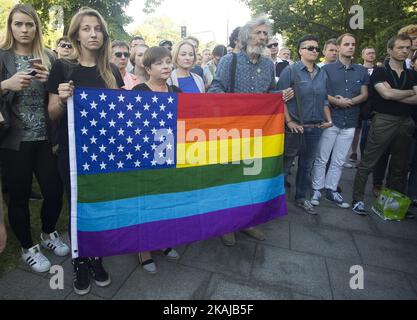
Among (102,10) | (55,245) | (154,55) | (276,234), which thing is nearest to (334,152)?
(276,234)

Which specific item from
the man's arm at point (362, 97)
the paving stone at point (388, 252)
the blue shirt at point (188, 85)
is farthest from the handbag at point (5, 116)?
the man's arm at point (362, 97)

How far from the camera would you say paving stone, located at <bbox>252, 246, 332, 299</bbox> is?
9.07 feet

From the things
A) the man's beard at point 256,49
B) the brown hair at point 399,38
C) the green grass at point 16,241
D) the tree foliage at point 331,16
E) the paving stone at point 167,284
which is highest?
the tree foliage at point 331,16

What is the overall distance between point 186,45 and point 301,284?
2.83 metres

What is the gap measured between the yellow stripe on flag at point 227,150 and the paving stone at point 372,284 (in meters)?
1.28

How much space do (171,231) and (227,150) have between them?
37.0 inches

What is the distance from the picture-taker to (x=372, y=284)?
2.85 metres

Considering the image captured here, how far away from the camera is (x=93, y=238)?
2.47m

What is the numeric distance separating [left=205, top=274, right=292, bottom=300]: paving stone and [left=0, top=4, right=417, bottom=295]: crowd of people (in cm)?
57

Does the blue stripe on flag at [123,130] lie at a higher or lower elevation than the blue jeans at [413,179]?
higher

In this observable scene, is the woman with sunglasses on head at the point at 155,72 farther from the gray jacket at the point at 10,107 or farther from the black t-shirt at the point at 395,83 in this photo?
the black t-shirt at the point at 395,83

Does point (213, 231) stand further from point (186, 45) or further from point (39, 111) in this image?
point (186, 45)

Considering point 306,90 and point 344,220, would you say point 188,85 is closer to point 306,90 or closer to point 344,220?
point 306,90

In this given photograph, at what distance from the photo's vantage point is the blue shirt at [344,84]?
4.28 metres
